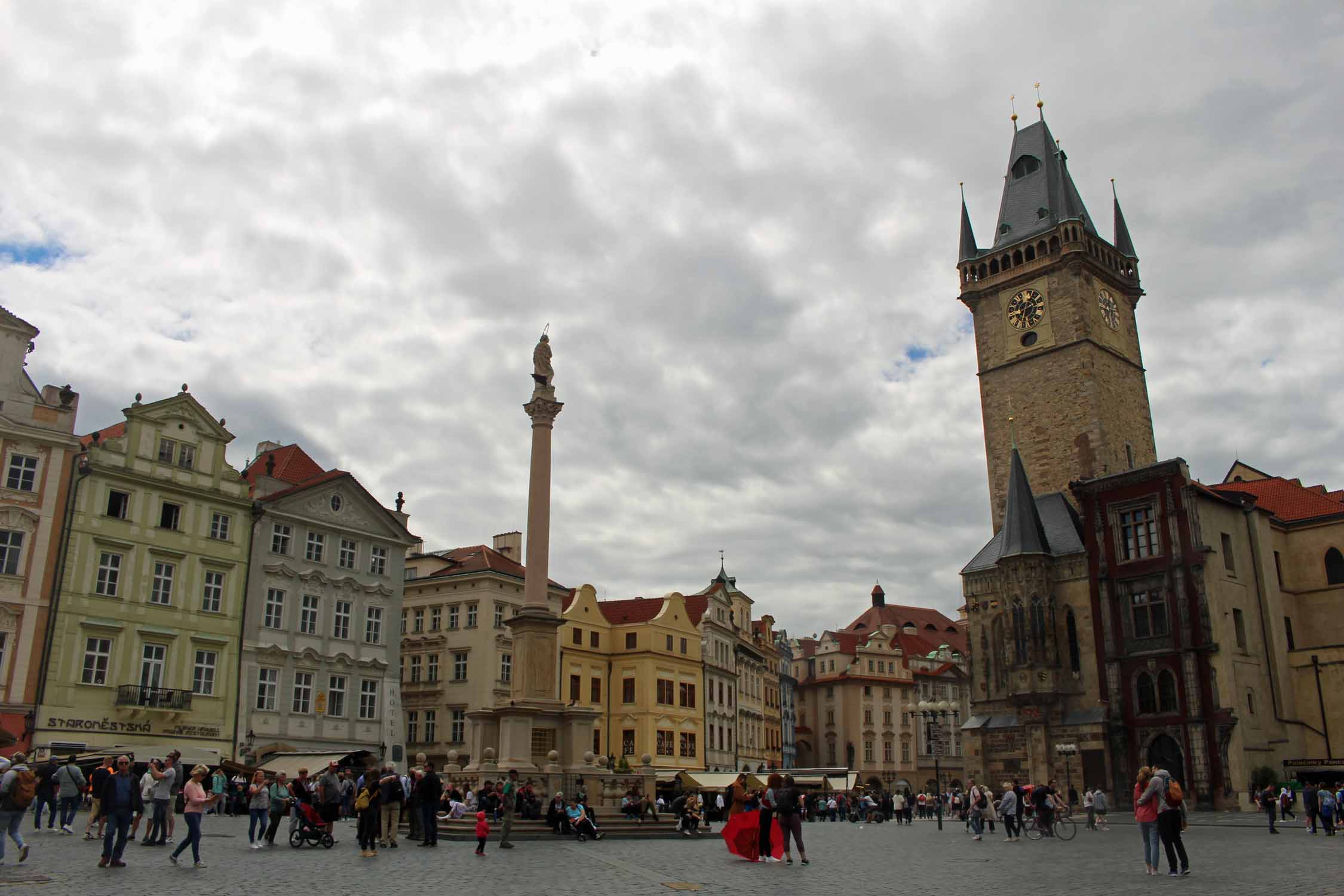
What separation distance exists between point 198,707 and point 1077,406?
145 ft

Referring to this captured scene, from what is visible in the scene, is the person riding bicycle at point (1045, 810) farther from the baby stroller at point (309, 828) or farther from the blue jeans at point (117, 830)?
the blue jeans at point (117, 830)

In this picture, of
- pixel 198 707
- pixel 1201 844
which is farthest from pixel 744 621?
pixel 1201 844

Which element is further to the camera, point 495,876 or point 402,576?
point 402,576

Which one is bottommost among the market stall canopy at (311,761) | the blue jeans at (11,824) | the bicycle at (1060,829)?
the bicycle at (1060,829)

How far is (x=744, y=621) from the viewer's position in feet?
258

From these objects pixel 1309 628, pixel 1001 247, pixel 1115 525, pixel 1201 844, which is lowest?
pixel 1201 844

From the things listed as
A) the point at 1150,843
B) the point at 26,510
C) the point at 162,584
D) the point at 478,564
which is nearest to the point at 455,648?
the point at 478,564

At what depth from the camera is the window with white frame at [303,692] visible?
43.3m

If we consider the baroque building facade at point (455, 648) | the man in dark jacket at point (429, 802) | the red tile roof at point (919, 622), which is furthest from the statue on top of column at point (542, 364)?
the red tile roof at point (919, 622)

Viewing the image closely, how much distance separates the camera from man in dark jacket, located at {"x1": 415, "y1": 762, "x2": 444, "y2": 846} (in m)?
20.6

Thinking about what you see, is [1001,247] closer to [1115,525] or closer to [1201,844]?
[1115,525]

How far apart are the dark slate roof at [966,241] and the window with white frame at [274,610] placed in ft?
141

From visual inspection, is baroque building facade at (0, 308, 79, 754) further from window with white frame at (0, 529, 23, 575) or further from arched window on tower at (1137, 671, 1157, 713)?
arched window on tower at (1137, 671, 1157, 713)

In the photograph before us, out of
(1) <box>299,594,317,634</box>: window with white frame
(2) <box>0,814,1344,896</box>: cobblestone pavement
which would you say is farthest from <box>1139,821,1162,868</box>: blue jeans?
(1) <box>299,594,317,634</box>: window with white frame
